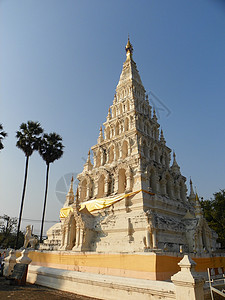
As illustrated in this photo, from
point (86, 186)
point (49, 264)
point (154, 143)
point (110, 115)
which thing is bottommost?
point (49, 264)

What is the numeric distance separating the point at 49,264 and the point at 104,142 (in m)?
15.3

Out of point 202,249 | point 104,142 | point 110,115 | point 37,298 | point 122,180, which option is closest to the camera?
point 37,298

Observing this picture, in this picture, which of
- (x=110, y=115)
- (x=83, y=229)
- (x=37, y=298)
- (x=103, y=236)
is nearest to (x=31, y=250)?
(x=83, y=229)

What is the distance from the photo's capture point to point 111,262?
14.1m

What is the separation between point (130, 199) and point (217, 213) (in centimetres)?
2292

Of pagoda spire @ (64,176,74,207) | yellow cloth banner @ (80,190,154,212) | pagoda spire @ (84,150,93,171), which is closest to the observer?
yellow cloth banner @ (80,190,154,212)

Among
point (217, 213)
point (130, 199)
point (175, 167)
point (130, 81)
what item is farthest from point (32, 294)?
point (217, 213)

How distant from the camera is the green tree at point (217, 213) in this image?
3284cm

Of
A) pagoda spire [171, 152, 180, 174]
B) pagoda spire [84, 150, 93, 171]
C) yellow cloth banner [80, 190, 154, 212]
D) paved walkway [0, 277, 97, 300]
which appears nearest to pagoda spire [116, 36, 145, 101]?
pagoda spire [84, 150, 93, 171]

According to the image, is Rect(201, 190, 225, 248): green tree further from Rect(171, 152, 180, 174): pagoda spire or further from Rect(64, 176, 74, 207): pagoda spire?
Rect(64, 176, 74, 207): pagoda spire

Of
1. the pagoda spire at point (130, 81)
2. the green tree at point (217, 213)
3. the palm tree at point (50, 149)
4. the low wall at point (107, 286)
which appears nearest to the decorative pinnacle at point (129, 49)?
the pagoda spire at point (130, 81)

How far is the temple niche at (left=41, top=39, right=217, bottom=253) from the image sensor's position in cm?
1697

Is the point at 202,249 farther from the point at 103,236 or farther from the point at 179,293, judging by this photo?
the point at 179,293

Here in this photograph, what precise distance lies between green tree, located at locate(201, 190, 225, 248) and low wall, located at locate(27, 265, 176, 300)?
29508mm
